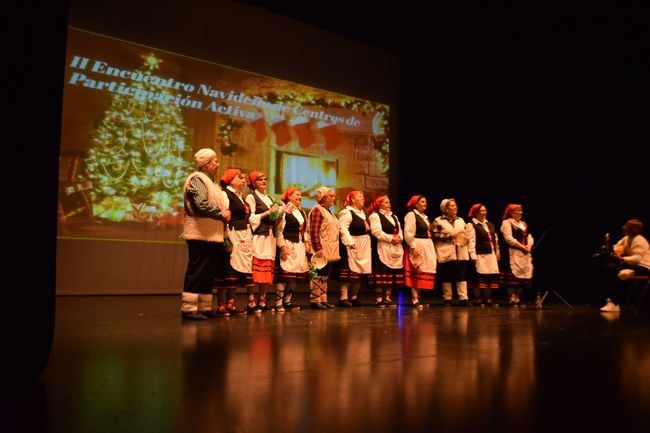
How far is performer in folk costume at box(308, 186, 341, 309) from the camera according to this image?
643cm

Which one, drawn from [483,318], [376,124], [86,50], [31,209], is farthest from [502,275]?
[31,209]

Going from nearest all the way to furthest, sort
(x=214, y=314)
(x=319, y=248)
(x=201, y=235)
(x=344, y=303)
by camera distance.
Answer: (x=201, y=235)
(x=214, y=314)
(x=319, y=248)
(x=344, y=303)

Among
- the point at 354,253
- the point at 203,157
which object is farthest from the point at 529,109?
the point at 203,157

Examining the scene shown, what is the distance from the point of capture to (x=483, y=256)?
7781 mm

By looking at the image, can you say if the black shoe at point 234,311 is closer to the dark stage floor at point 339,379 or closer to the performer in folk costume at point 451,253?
the dark stage floor at point 339,379

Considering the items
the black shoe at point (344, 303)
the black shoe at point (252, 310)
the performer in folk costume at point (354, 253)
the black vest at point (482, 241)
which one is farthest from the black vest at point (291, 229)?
the black vest at point (482, 241)

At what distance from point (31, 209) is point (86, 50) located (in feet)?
20.0

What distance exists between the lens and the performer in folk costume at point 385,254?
6.98m

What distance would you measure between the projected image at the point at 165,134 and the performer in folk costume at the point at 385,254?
87.6 inches

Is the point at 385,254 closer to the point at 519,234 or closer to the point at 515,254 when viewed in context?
the point at 515,254

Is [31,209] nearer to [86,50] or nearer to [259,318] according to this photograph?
[259,318]

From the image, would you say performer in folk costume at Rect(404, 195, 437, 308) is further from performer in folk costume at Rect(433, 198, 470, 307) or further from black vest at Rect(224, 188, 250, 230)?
black vest at Rect(224, 188, 250, 230)

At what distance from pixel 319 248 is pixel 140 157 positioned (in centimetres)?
306

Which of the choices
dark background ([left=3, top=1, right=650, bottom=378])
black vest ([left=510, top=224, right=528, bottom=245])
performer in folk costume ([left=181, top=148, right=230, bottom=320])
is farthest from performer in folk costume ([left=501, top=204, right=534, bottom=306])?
performer in folk costume ([left=181, top=148, right=230, bottom=320])
